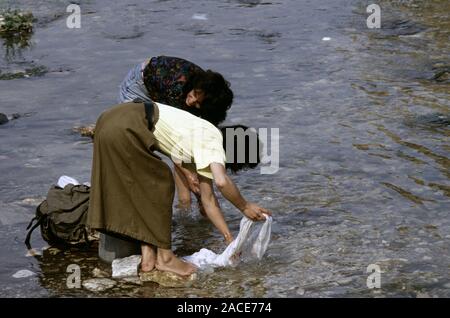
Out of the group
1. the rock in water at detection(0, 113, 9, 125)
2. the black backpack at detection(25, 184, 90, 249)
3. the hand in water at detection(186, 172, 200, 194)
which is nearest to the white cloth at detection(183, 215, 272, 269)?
the hand in water at detection(186, 172, 200, 194)

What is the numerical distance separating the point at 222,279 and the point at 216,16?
8323mm

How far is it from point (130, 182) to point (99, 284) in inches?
25.8

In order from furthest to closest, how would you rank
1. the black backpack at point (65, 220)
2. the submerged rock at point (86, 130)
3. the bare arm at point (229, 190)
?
1. the submerged rock at point (86, 130)
2. the black backpack at point (65, 220)
3. the bare arm at point (229, 190)

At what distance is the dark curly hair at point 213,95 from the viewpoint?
5.22m

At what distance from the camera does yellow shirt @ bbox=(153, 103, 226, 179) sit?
490cm

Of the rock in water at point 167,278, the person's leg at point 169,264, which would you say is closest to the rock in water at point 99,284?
the rock in water at point 167,278

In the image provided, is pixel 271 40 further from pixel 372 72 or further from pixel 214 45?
pixel 372 72

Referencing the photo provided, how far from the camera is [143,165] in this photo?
4949mm

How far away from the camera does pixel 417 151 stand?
7.20 m

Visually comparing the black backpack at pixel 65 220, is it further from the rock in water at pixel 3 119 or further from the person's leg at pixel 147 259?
the rock in water at pixel 3 119

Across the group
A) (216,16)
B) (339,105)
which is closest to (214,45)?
Answer: (216,16)

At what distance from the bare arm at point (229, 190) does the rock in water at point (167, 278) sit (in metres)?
0.52

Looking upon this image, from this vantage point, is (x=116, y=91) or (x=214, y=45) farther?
(x=214, y=45)

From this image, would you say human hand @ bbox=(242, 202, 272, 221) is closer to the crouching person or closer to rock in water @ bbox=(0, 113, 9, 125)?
the crouching person
